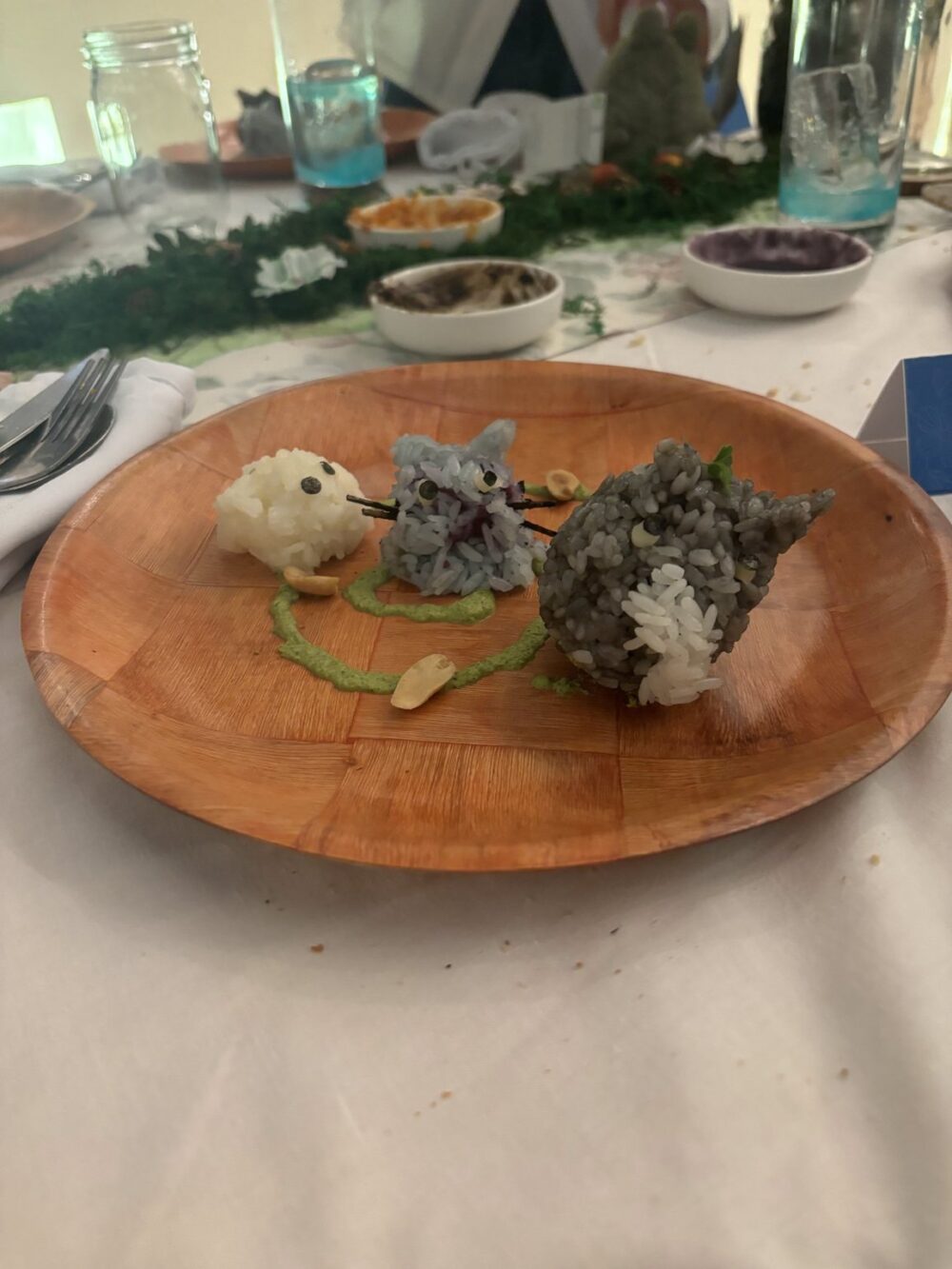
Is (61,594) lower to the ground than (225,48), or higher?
lower

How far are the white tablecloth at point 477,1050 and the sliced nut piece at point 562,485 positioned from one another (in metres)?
0.49

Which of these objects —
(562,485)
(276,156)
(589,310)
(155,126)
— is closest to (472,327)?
(589,310)

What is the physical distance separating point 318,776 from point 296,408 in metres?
0.62

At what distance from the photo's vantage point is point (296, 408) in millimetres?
1187

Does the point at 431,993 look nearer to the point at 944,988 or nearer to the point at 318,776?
the point at 318,776

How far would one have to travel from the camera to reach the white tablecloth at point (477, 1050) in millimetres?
477

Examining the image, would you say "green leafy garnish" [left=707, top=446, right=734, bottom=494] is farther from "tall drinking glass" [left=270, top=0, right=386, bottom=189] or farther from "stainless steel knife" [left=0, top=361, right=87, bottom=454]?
"tall drinking glass" [left=270, top=0, right=386, bottom=189]

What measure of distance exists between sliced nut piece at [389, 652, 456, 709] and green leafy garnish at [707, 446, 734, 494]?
0.27 metres

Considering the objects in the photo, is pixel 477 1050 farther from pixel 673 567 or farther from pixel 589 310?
pixel 589 310

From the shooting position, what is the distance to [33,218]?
1838mm

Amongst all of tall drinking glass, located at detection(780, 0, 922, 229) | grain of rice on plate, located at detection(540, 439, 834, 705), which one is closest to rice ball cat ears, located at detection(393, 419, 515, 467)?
grain of rice on plate, located at detection(540, 439, 834, 705)

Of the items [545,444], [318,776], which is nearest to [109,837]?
[318,776]

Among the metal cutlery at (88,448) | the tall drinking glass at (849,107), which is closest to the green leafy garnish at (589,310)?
the tall drinking glass at (849,107)

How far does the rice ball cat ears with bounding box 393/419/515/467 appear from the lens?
3.17 feet
